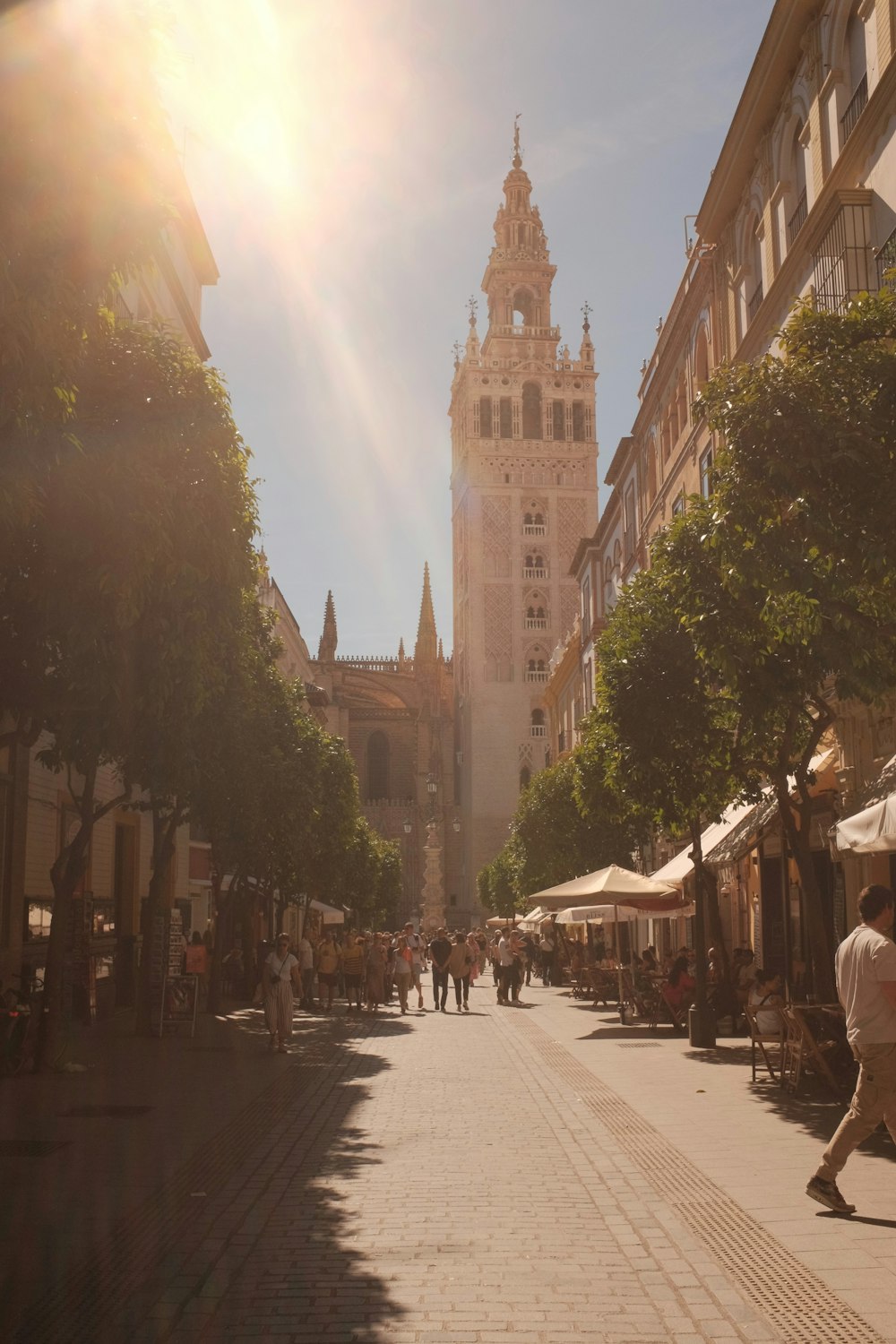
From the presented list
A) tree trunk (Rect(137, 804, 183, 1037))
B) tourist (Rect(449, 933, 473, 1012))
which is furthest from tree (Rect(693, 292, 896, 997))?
tourist (Rect(449, 933, 473, 1012))

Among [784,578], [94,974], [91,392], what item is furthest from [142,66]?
[94,974]

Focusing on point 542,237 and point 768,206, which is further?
point 542,237

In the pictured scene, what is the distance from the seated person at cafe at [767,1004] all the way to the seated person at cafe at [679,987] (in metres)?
4.59

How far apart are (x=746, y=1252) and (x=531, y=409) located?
83000 millimetres

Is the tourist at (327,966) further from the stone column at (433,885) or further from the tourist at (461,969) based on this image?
the stone column at (433,885)

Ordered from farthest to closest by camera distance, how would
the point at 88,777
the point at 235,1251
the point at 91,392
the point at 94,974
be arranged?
the point at 94,974, the point at 88,777, the point at 91,392, the point at 235,1251

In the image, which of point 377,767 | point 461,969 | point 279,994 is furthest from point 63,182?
point 377,767

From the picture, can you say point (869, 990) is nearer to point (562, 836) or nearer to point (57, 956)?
point (57, 956)

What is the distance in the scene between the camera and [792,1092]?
463 inches

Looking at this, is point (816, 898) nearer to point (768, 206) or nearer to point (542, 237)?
point (768, 206)

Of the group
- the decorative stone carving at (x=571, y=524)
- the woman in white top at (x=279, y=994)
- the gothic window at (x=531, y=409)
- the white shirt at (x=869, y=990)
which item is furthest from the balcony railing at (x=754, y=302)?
the gothic window at (x=531, y=409)

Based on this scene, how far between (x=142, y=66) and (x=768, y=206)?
46.0 feet

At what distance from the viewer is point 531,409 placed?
8675cm

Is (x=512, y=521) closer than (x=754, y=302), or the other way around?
(x=754, y=302)
